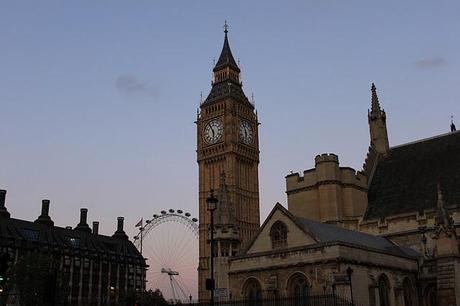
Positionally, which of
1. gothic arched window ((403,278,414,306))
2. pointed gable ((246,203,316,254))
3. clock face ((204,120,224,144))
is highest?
clock face ((204,120,224,144))

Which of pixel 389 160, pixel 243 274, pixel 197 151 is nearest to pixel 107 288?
pixel 197 151

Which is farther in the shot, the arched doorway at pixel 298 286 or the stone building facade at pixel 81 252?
the stone building facade at pixel 81 252

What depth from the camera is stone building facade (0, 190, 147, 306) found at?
9500 cm

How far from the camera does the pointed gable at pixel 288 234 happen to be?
37.7 metres

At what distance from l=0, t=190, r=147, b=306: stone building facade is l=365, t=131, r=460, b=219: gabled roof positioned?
4694cm

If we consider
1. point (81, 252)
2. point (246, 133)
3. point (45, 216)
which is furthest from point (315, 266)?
point (246, 133)

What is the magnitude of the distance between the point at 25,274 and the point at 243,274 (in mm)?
29868

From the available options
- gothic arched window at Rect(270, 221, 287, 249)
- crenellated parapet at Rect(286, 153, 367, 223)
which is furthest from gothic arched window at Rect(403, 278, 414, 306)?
crenellated parapet at Rect(286, 153, 367, 223)

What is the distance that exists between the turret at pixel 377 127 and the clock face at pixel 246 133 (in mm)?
55460

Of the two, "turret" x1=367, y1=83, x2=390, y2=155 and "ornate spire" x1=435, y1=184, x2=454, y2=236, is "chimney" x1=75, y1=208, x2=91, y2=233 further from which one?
"ornate spire" x1=435, y1=184, x2=454, y2=236

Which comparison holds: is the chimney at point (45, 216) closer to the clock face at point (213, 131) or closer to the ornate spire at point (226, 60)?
the clock face at point (213, 131)

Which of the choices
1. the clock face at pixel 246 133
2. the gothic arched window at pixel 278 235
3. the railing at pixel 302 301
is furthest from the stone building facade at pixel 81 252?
the railing at pixel 302 301

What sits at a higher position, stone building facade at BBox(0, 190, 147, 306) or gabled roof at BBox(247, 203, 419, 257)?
stone building facade at BBox(0, 190, 147, 306)

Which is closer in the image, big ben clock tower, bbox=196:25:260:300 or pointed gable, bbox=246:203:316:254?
pointed gable, bbox=246:203:316:254
